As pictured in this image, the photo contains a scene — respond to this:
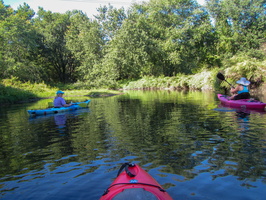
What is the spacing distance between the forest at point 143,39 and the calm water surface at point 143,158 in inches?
991

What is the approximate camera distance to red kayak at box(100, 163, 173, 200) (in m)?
3.01

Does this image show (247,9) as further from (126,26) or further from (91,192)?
(91,192)

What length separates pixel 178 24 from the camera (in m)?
39.4

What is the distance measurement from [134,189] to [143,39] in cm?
3646

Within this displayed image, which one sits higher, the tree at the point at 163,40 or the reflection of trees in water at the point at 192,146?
the tree at the point at 163,40

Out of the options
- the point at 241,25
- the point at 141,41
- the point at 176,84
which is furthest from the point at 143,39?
the point at 241,25

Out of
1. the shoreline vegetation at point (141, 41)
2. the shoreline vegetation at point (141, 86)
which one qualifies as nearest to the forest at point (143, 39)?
the shoreline vegetation at point (141, 41)

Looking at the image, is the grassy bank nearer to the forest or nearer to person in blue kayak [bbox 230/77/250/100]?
the forest

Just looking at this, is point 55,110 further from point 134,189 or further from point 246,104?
point 134,189

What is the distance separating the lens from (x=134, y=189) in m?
3.16

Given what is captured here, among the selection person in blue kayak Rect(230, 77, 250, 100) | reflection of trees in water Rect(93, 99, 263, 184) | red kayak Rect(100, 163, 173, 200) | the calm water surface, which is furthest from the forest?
red kayak Rect(100, 163, 173, 200)

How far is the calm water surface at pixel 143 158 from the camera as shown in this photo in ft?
13.8

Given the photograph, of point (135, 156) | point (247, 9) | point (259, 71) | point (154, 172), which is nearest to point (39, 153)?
point (135, 156)

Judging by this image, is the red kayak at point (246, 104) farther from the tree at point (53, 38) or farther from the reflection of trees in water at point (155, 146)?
the tree at point (53, 38)
